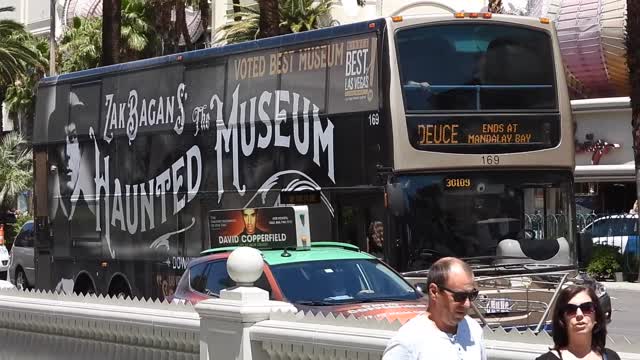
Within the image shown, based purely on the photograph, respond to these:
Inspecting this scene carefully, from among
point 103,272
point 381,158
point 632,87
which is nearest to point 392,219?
point 381,158

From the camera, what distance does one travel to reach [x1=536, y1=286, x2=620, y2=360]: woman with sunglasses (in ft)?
16.7

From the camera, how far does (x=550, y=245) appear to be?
53.6ft

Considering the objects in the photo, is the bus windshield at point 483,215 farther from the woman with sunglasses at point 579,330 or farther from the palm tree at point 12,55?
the palm tree at point 12,55

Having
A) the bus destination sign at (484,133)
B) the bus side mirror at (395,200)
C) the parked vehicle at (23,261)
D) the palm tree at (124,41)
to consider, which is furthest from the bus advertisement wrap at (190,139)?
the palm tree at (124,41)

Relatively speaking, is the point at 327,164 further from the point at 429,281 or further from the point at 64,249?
the point at 429,281

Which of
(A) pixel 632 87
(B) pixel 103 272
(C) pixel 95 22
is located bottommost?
(B) pixel 103 272

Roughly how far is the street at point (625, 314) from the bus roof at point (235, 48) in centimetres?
533

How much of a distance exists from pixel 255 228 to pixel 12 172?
136 feet

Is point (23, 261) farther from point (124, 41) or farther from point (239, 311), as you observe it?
point (239, 311)

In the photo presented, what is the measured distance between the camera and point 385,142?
16.1 metres

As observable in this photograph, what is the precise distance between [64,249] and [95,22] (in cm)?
3546

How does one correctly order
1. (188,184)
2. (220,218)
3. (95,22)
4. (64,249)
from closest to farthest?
1. (220,218)
2. (188,184)
3. (64,249)
4. (95,22)

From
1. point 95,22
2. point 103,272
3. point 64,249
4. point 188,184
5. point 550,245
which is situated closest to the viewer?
point 550,245

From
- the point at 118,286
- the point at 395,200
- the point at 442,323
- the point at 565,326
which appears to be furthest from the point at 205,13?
the point at 565,326
